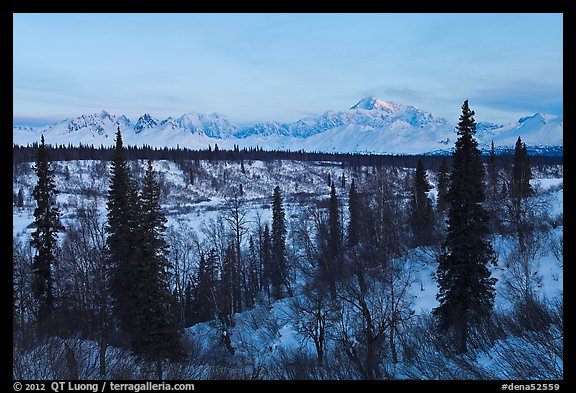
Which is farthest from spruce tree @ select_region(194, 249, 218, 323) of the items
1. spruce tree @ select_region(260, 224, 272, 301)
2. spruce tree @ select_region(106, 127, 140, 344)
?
spruce tree @ select_region(106, 127, 140, 344)

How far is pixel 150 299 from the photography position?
1556 cm

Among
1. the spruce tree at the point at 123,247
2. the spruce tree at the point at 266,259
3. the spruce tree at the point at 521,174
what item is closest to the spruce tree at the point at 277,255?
the spruce tree at the point at 266,259

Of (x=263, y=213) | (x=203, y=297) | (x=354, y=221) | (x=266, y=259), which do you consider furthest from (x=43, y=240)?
(x=263, y=213)

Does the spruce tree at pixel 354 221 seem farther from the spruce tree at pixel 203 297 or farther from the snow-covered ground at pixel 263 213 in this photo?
the spruce tree at pixel 203 297

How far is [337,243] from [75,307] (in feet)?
81.4

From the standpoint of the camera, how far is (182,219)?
64250 mm

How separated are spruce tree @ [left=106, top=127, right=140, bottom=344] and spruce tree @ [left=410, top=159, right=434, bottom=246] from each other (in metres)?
26.6

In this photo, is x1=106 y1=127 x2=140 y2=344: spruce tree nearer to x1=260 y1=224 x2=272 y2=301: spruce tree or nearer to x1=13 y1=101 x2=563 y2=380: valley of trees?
x1=13 y1=101 x2=563 y2=380: valley of trees

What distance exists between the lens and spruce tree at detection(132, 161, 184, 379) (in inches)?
594

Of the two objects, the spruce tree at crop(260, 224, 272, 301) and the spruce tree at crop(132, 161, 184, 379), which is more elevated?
the spruce tree at crop(132, 161, 184, 379)

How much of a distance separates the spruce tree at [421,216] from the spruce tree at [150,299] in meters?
25.6

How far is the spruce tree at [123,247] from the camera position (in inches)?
638
